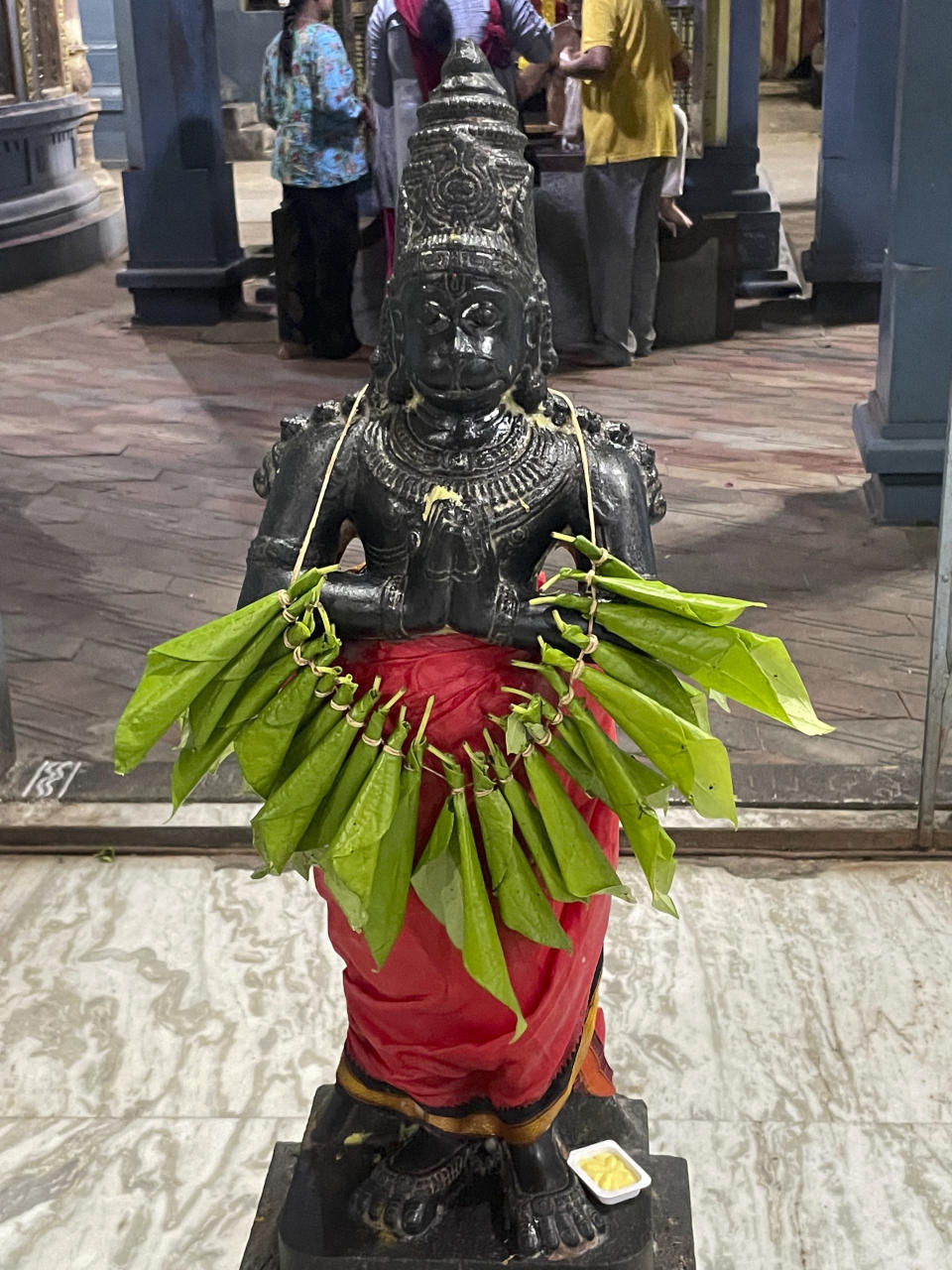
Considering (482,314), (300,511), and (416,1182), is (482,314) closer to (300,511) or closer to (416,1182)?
(300,511)

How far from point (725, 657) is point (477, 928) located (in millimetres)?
404

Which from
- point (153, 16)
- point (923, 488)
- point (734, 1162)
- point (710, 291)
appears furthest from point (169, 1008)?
point (153, 16)

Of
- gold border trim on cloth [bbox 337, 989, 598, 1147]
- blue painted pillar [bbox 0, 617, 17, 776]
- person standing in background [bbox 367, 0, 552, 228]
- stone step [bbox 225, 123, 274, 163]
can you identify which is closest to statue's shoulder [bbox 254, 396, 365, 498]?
gold border trim on cloth [bbox 337, 989, 598, 1147]

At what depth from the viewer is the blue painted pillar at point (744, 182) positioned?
7637 mm

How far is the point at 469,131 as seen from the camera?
1617mm

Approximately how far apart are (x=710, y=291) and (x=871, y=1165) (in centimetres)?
532

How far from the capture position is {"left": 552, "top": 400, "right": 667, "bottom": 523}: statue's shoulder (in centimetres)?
172

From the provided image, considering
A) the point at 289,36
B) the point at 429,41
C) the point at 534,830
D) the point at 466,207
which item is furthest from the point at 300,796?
the point at 289,36

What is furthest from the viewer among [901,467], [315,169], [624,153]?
[315,169]

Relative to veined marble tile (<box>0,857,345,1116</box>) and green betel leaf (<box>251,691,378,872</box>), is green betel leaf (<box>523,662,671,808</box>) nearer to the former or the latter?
green betel leaf (<box>251,691,378,872</box>)

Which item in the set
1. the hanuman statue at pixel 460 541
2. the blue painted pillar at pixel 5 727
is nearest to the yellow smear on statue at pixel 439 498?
the hanuman statue at pixel 460 541

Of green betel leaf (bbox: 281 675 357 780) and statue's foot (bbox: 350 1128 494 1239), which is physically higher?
green betel leaf (bbox: 281 675 357 780)

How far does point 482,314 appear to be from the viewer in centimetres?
162

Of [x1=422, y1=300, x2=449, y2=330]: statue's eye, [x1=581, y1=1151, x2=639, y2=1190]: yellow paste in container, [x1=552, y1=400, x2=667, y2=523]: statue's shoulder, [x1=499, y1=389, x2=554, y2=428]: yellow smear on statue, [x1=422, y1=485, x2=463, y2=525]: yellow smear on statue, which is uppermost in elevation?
[x1=422, y1=300, x2=449, y2=330]: statue's eye
